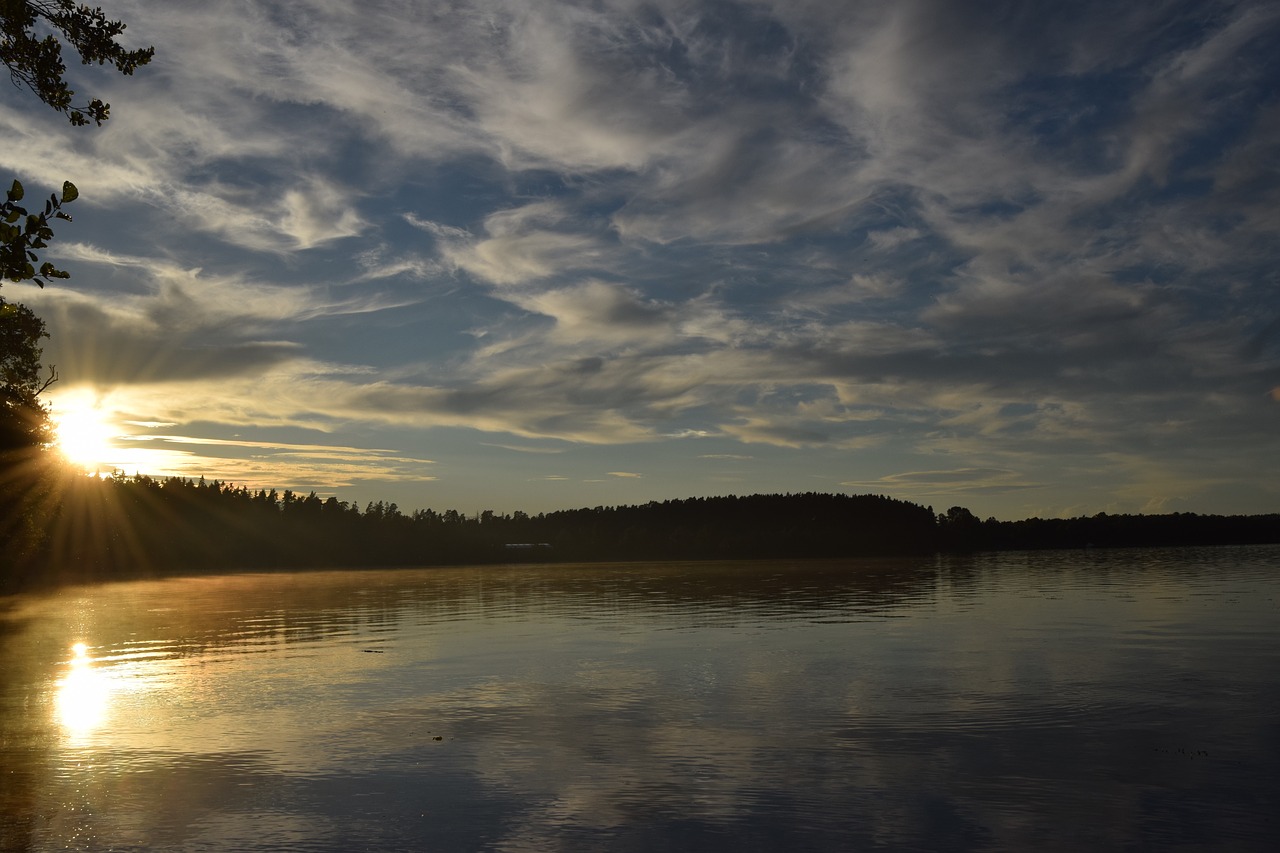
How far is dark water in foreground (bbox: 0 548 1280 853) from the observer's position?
17.1 metres

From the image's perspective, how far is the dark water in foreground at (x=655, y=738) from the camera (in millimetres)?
17141

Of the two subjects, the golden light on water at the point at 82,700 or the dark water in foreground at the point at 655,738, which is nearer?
the dark water in foreground at the point at 655,738

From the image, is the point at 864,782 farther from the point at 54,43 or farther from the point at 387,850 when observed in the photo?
the point at 54,43

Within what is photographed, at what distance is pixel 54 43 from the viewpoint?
15.1 m

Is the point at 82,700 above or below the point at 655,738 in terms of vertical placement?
below

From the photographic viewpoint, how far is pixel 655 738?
2464 centimetres

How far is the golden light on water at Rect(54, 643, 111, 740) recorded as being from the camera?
27188 millimetres

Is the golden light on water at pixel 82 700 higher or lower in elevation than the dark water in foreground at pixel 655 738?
lower

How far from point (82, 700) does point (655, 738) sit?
63.8ft

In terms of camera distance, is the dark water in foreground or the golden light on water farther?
the golden light on water

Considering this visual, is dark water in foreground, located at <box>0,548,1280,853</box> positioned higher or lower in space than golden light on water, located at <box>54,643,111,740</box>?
higher

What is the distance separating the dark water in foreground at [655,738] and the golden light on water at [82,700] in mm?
177

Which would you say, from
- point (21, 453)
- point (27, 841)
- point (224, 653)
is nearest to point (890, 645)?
point (224, 653)

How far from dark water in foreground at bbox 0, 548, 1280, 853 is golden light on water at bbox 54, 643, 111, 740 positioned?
177mm
